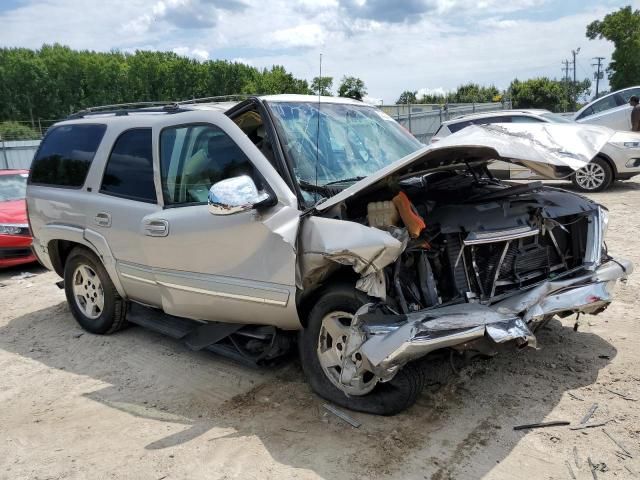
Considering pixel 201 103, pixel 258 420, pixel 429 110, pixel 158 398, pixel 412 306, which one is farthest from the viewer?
pixel 429 110

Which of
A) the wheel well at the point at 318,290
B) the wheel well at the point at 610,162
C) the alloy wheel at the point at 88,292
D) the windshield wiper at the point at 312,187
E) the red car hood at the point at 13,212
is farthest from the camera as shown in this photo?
the wheel well at the point at 610,162

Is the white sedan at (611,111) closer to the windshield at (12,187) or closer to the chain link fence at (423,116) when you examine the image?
the chain link fence at (423,116)

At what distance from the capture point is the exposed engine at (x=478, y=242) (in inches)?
137

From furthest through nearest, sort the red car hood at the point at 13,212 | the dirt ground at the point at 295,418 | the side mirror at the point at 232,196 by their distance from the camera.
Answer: the red car hood at the point at 13,212
the side mirror at the point at 232,196
the dirt ground at the point at 295,418

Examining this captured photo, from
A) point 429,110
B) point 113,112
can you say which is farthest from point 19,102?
point 113,112

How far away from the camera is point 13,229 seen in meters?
8.38

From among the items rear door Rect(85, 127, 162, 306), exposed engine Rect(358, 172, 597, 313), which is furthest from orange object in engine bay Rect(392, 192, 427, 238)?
rear door Rect(85, 127, 162, 306)

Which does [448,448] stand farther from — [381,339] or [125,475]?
[125,475]

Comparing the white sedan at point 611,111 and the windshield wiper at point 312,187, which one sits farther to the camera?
the white sedan at point 611,111

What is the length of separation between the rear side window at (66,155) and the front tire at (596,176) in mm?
8987

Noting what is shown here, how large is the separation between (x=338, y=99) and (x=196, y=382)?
103 inches

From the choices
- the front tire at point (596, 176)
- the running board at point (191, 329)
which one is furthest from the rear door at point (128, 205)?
the front tire at point (596, 176)

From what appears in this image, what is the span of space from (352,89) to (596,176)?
296 inches

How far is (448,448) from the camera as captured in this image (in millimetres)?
3207
